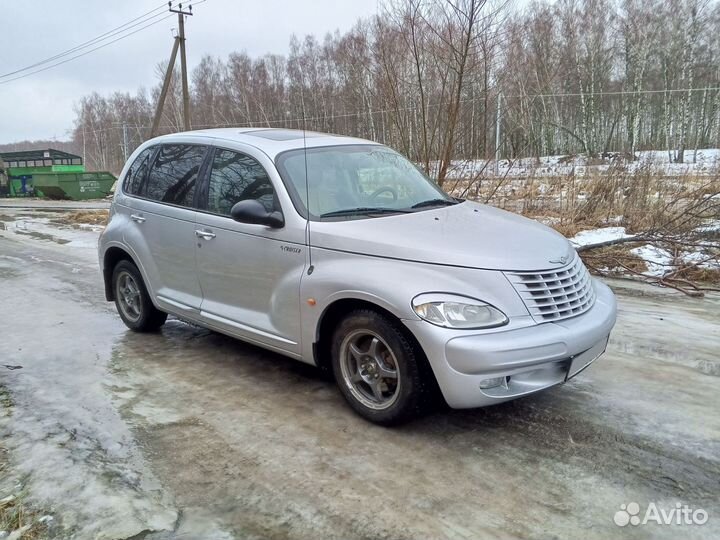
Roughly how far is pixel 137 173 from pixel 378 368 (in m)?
3.40

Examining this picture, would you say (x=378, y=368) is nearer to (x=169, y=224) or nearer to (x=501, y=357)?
(x=501, y=357)

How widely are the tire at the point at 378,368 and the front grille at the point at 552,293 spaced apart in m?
0.70

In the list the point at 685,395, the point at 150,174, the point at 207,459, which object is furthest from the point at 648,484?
the point at 150,174

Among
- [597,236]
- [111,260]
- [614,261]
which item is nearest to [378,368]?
[111,260]

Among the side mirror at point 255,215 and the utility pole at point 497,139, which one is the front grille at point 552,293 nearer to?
the side mirror at point 255,215

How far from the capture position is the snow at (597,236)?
342 inches

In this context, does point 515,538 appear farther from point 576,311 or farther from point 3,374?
point 3,374

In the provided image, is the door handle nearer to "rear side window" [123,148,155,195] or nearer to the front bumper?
"rear side window" [123,148,155,195]

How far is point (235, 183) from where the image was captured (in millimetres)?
4379

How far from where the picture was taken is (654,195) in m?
9.74

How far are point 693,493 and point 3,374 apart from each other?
4.88 meters

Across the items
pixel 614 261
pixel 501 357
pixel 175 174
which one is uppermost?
pixel 175 174

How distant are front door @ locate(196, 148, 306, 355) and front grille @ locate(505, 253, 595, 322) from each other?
1454 millimetres

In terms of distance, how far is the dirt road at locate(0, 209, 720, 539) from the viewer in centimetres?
264
